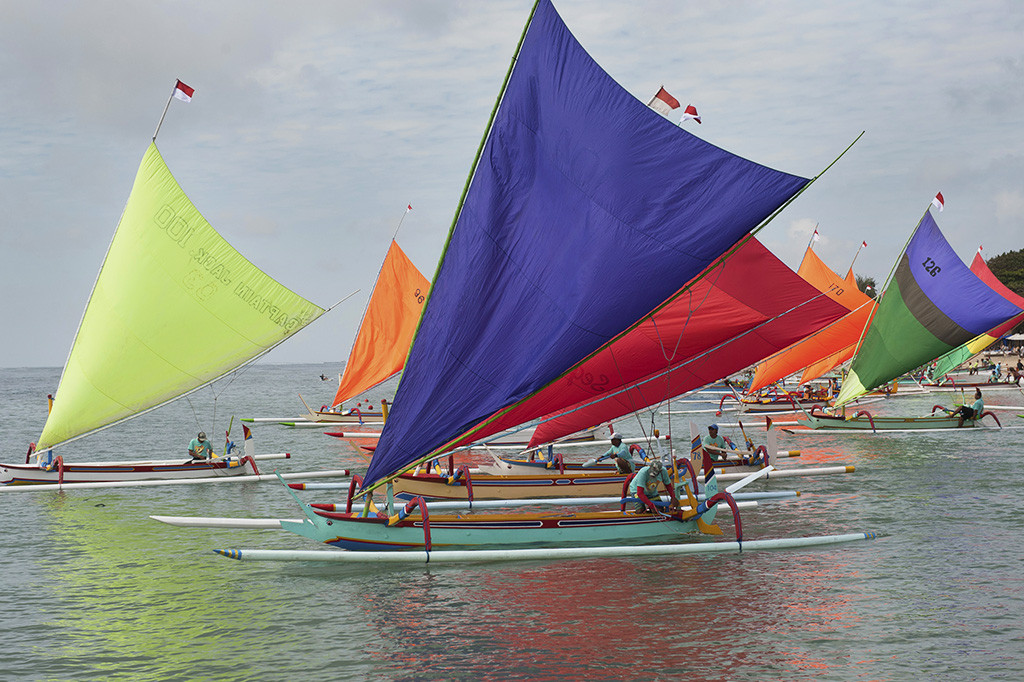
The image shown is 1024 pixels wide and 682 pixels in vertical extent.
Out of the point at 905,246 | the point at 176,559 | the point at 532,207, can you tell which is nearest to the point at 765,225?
the point at 532,207

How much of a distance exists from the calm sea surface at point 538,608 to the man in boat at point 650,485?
1.33 metres

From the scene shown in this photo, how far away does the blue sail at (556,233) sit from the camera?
17672 millimetres

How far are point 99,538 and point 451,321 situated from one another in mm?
13657

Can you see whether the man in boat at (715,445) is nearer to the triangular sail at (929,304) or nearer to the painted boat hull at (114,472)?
the triangular sail at (929,304)

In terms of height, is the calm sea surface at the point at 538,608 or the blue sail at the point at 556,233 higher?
the blue sail at the point at 556,233

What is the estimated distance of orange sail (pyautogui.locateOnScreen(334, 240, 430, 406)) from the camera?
51406mm

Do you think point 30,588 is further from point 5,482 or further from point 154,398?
point 5,482

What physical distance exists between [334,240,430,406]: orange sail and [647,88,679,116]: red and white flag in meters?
30.6

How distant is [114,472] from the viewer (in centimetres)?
3256

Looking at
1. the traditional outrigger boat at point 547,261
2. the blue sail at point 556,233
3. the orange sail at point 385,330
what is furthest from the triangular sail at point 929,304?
the blue sail at point 556,233

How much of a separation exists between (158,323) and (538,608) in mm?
18717

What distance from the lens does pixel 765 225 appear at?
20953mm

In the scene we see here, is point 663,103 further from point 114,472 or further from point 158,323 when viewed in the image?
point 114,472

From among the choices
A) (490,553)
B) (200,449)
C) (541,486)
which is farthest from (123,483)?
(490,553)
